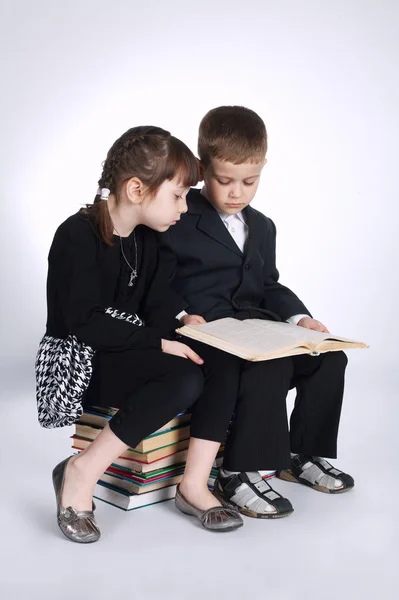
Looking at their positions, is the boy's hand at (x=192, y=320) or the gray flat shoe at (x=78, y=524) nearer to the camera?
the gray flat shoe at (x=78, y=524)

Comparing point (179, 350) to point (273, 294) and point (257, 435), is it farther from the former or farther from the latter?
point (273, 294)

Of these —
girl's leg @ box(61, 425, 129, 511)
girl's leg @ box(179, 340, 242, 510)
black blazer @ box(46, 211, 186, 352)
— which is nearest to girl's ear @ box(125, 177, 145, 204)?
black blazer @ box(46, 211, 186, 352)

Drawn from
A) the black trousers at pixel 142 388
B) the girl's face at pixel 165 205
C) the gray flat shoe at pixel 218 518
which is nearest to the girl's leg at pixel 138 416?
the black trousers at pixel 142 388

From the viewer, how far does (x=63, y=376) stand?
2416 millimetres

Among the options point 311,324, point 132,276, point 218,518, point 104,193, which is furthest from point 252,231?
point 218,518

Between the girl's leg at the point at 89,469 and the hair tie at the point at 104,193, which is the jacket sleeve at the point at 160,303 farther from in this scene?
the girl's leg at the point at 89,469

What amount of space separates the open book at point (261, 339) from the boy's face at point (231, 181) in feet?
1.10

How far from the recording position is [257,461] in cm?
247

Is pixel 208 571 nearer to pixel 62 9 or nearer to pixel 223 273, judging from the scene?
pixel 223 273

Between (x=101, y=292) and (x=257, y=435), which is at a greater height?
(x=101, y=292)

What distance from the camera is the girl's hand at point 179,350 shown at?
245 centimetres

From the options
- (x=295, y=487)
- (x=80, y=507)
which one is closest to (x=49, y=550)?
(x=80, y=507)

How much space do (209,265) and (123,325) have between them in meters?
0.43

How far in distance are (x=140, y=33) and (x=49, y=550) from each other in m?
2.59
